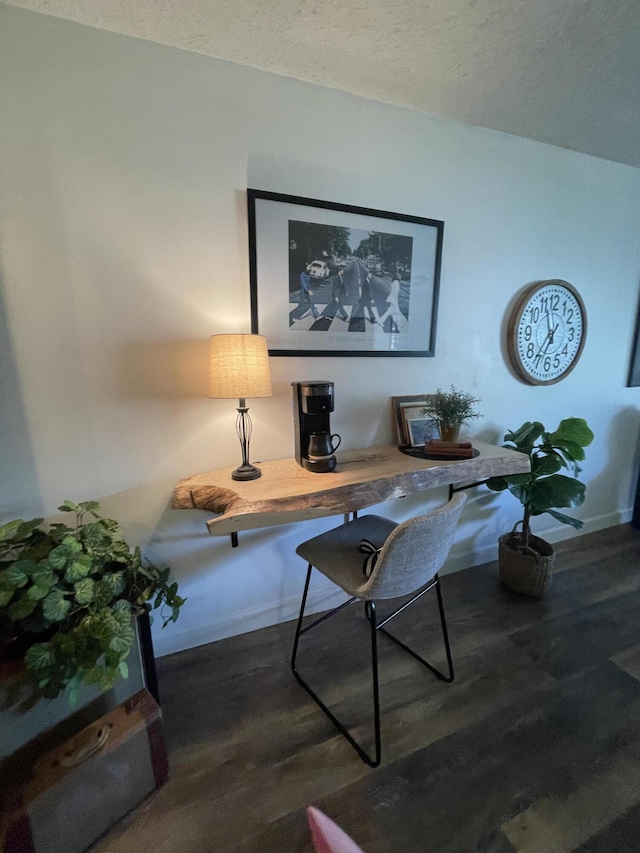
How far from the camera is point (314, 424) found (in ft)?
4.99

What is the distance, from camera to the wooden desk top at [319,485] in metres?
1.22

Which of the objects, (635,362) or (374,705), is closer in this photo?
(374,705)

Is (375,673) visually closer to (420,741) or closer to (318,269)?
(420,741)

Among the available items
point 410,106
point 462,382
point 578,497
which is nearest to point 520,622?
point 578,497

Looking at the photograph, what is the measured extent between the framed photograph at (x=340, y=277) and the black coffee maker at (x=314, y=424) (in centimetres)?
26

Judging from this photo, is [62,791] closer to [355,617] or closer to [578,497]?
[355,617]

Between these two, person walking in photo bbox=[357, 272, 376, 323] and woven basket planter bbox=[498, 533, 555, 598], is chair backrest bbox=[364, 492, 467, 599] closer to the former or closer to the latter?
person walking in photo bbox=[357, 272, 376, 323]

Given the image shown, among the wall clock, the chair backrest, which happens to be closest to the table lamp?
the chair backrest

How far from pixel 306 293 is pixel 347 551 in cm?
108

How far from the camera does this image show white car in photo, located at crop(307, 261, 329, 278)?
5.17 feet

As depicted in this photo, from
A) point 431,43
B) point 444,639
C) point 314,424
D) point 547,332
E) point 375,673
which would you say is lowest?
point 444,639

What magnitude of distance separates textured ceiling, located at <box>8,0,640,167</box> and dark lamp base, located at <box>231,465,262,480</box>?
1505mm

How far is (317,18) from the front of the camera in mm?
1190

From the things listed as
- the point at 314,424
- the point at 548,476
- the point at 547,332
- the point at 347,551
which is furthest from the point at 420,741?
the point at 547,332
